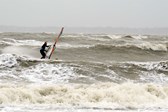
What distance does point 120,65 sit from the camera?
705 inches

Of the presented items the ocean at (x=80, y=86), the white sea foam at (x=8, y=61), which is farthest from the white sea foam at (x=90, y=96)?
the white sea foam at (x=8, y=61)

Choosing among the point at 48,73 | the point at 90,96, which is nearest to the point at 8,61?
the point at 48,73

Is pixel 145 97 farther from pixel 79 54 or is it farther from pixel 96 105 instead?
pixel 79 54

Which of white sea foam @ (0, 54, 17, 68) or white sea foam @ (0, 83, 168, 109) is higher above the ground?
white sea foam @ (0, 54, 17, 68)

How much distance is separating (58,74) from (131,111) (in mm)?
6360

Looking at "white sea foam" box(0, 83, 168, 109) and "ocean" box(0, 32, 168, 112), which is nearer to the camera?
"ocean" box(0, 32, 168, 112)

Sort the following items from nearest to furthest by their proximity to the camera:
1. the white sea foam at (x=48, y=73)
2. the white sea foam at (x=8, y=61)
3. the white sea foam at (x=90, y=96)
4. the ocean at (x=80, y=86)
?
the ocean at (x=80, y=86)
the white sea foam at (x=90, y=96)
the white sea foam at (x=48, y=73)
the white sea foam at (x=8, y=61)

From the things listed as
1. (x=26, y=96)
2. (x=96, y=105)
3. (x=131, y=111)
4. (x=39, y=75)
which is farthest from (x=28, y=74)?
(x=131, y=111)

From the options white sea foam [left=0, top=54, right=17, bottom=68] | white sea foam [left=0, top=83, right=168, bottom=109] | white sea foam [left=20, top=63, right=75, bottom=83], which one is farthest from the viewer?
white sea foam [left=0, top=54, right=17, bottom=68]

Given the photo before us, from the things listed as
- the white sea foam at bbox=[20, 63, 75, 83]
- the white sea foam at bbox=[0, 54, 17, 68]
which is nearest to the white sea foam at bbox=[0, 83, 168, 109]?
the white sea foam at bbox=[20, 63, 75, 83]

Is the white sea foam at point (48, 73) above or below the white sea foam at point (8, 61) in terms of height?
below

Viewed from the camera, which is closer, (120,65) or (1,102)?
(1,102)

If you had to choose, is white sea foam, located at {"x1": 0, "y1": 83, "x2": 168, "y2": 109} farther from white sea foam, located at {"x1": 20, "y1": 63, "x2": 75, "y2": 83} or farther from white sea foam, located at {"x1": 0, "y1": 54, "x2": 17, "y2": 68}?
white sea foam, located at {"x1": 0, "y1": 54, "x2": 17, "y2": 68}

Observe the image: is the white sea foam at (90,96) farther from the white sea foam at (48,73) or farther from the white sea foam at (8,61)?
the white sea foam at (8,61)
